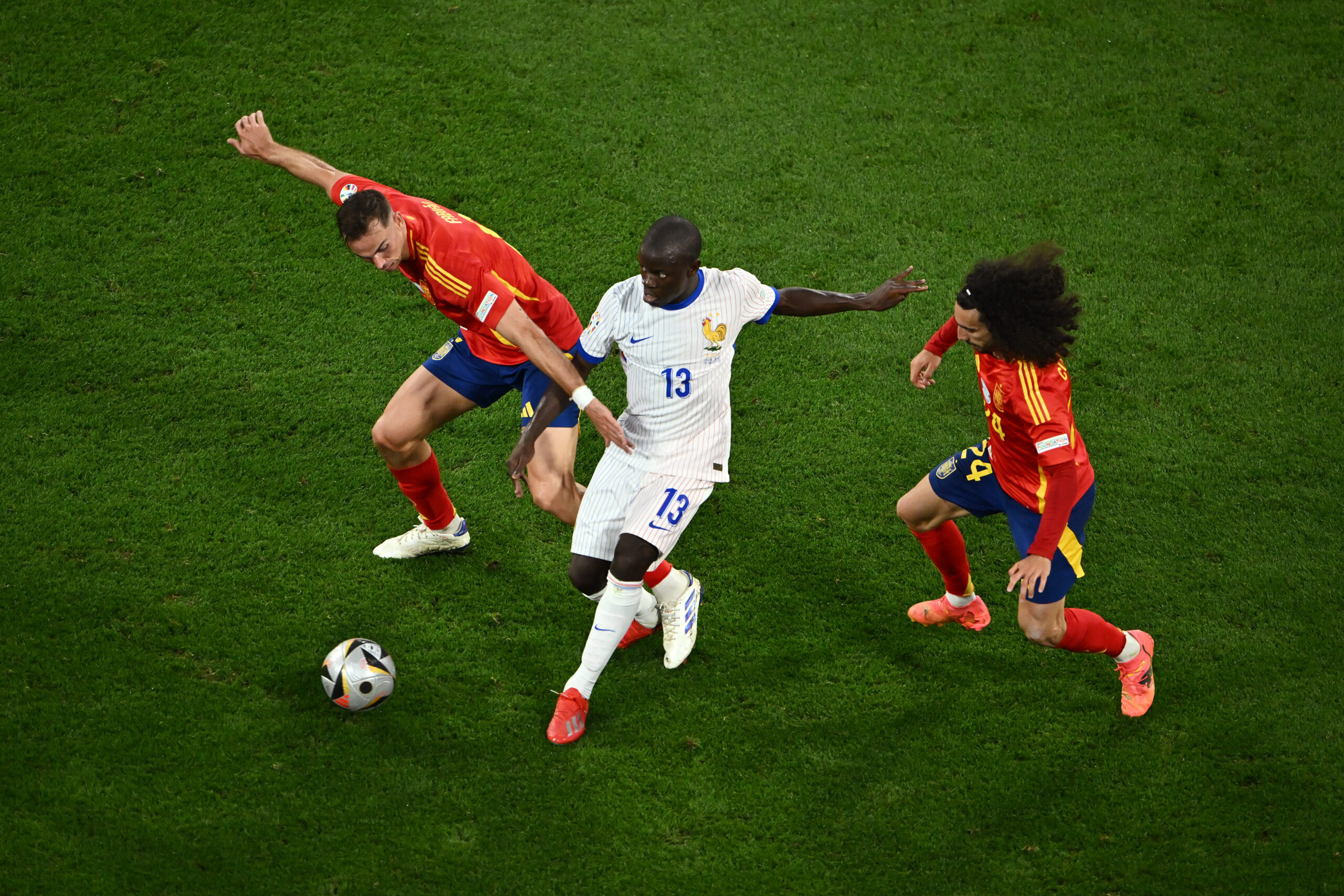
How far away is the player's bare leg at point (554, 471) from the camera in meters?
4.84

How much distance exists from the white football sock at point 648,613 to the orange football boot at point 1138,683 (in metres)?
2.17

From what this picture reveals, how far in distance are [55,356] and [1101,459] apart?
6.14m

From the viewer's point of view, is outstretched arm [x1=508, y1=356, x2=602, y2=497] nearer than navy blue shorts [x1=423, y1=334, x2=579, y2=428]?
Yes

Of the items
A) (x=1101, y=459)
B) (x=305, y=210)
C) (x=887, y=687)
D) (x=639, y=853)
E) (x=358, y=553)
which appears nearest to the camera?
(x=639, y=853)

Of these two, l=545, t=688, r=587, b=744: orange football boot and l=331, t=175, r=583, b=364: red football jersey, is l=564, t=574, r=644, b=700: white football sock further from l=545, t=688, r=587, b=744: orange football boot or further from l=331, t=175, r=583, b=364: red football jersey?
l=331, t=175, r=583, b=364: red football jersey

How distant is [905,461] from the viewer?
5.83 meters

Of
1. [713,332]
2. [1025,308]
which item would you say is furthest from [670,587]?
[1025,308]

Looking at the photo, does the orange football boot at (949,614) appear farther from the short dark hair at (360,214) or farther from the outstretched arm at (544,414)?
the short dark hair at (360,214)

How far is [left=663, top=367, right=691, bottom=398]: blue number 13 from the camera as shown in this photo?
177 inches

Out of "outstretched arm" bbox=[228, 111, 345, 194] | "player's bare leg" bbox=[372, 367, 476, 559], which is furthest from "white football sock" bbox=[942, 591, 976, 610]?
"outstretched arm" bbox=[228, 111, 345, 194]

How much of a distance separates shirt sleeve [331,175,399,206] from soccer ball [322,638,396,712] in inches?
82.8

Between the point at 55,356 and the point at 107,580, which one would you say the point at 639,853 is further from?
the point at 55,356

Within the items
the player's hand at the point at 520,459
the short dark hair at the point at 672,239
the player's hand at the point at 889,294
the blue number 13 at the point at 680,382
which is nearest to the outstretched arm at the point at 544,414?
the player's hand at the point at 520,459

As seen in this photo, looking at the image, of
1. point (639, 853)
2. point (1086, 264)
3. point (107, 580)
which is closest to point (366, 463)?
point (107, 580)
